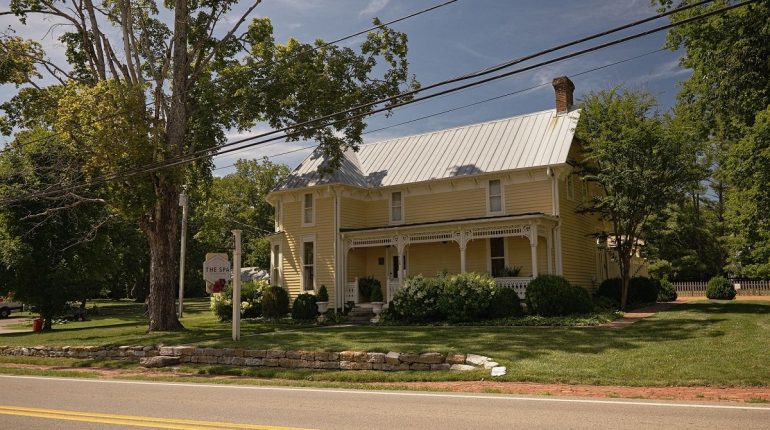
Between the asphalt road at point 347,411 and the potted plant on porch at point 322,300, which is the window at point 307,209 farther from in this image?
the asphalt road at point 347,411

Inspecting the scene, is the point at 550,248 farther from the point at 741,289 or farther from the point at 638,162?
the point at 741,289

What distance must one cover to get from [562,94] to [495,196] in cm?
562

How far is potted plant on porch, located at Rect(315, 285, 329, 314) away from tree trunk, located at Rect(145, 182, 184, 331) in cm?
594

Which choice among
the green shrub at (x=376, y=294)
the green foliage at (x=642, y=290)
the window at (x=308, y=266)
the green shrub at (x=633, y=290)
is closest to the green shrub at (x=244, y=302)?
the window at (x=308, y=266)

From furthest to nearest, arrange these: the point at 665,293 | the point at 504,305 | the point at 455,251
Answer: the point at 665,293 < the point at 455,251 < the point at 504,305

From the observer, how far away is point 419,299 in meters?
22.2

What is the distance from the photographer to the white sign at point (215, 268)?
18.7 metres

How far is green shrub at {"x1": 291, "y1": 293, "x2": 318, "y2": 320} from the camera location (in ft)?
85.7

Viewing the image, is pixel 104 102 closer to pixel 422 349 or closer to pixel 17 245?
pixel 17 245

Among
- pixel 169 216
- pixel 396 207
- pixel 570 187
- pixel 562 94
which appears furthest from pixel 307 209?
pixel 562 94

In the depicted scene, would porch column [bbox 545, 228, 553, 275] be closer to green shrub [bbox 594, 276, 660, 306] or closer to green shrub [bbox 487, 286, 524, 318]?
green shrub [bbox 487, 286, 524, 318]

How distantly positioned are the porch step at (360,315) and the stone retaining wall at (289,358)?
9.48 meters

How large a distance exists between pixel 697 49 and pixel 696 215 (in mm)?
35078

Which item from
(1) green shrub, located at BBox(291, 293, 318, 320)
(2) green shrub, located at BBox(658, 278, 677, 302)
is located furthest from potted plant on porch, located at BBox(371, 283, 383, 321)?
(2) green shrub, located at BBox(658, 278, 677, 302)
